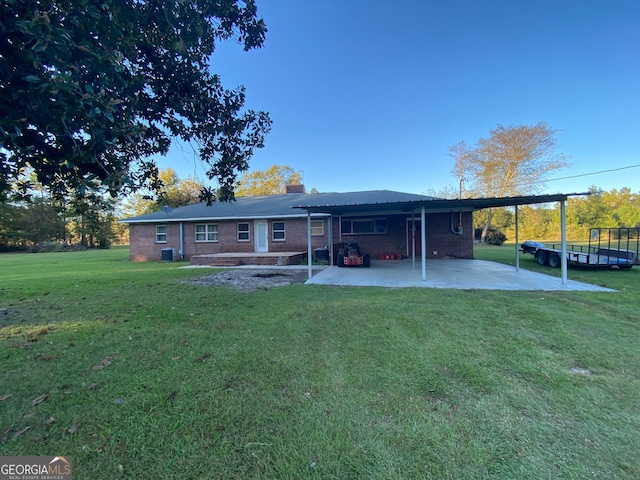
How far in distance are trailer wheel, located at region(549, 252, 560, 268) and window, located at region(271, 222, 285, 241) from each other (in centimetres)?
1264

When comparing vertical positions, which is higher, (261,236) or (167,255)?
(261,236)

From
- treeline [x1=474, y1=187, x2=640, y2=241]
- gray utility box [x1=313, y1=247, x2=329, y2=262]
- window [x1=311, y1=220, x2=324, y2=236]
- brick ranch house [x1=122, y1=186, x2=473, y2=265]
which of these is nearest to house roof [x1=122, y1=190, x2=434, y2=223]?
brick ranch house [x1=122, y1=186, x2=473, y2=265]

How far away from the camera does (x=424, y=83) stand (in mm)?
14539

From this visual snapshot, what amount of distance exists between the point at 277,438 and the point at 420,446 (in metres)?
1.01

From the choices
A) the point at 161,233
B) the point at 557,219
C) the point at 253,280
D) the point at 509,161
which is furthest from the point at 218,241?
the point at 557,219

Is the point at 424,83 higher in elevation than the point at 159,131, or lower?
higher

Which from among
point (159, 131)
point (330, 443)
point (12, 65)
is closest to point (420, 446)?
point (330, 443)

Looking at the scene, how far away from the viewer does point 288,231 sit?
15625mm

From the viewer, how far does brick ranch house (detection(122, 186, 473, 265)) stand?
1475cm

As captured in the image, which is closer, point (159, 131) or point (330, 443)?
point (330, 443)

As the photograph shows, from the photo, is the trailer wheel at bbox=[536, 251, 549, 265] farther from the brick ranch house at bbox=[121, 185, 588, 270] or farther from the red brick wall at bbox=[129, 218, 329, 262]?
the red brick wall at bbox=[129, 218, 329, 262]

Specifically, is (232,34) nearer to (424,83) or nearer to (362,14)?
(362,14)

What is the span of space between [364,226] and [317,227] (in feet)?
8.69

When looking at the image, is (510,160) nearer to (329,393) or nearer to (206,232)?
(206,232)
